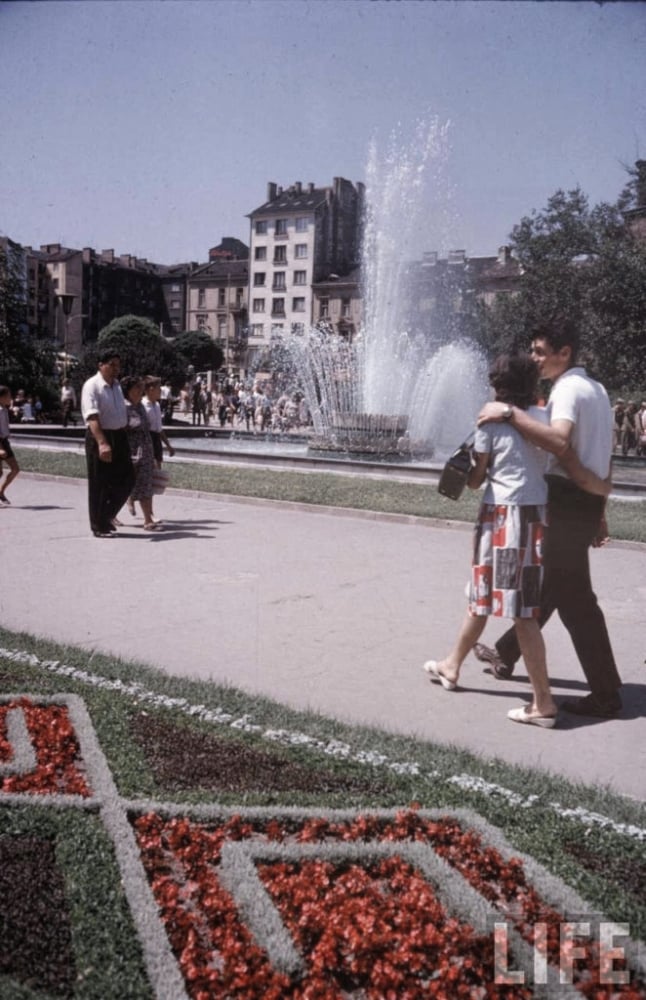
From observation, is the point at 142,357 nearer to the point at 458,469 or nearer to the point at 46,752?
the point at 458,469

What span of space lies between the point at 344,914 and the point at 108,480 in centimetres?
791

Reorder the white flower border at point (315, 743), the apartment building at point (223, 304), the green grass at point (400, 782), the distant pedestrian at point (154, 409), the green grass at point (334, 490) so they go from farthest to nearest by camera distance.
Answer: the apartment building at point (223, 304), the green grass at point (334, 490), the distant pedestrian at point (154, 409), the white flower border at point (315, 743), the green grass at point (400, 782)

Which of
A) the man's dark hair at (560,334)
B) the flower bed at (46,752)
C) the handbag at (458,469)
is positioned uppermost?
the man's dark hair at (560,334)

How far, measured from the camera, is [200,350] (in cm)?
8725

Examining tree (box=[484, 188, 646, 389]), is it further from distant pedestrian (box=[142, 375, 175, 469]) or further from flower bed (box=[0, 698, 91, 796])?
flower bed (box=[0, 698, 91, 796])

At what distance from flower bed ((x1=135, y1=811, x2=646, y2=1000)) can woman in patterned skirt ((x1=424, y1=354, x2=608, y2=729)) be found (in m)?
1.41

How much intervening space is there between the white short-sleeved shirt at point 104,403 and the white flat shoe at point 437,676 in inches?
225

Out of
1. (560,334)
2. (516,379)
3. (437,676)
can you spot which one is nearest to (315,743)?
(437,676)

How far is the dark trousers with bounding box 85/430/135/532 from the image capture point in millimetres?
10141

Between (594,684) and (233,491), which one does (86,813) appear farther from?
(233,491)

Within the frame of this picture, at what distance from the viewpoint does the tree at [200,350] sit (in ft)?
285

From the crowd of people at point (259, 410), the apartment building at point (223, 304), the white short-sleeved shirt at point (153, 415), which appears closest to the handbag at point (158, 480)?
the white short-sleeved shirt at point (153, 415)

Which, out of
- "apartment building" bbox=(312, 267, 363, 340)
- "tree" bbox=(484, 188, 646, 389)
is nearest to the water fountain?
"tree" bbox=(484, 188, 646, 389)

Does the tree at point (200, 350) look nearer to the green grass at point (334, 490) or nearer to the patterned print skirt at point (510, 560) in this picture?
A: the green grass at point (334, 490)
